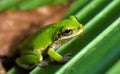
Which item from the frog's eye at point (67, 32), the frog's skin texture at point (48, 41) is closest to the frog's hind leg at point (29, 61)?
the frog's skin texture at point (48, 41)

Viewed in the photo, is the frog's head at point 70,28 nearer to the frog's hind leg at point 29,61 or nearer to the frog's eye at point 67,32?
the frog's eye at point 67,32

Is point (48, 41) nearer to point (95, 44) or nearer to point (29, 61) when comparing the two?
point (29, 61)

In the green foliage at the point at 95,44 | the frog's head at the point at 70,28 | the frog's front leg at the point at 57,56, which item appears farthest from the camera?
the frog's head at the point at 70,28

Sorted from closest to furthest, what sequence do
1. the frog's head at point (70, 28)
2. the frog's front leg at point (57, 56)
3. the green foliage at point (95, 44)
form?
the green foliage at point (95, 44) < the frog's front leg at point (57, 56) < the frog's head at point (70, 28)

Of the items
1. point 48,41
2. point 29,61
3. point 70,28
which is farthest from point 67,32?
point 29,61

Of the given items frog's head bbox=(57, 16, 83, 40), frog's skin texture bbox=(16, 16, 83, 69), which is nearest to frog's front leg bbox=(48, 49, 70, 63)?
frog's skin texture bbox=(16, 16, 83, 69)

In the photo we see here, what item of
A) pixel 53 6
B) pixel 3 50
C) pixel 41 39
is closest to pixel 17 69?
pixel 41 39

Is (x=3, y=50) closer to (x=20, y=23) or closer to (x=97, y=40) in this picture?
(x=20, y=23)
